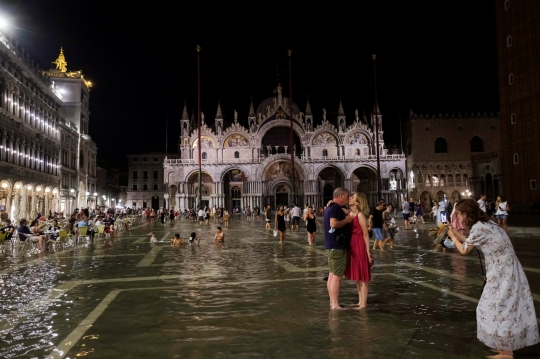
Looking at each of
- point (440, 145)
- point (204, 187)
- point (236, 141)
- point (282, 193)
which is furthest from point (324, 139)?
point (204, 187)

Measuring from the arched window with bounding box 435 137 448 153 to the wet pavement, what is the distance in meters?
55.0

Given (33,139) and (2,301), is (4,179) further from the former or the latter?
(2,301)

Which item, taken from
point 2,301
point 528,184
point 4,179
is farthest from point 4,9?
point 528,184

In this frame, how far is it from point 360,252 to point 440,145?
62.5 metres

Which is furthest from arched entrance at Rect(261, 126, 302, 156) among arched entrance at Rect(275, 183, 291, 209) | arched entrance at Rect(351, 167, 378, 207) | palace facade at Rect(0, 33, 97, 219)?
palace facade at Rect(0, 33, 97, 219)

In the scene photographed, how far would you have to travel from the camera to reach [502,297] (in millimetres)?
4113

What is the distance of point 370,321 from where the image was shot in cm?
556

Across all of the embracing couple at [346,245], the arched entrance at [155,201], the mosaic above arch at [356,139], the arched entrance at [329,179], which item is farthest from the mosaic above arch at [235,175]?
the embracing couple at [346,245]

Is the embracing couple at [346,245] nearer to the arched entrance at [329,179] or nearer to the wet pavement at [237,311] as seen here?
the wet pavement at [237,311]

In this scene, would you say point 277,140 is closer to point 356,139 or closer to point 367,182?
point 356,139

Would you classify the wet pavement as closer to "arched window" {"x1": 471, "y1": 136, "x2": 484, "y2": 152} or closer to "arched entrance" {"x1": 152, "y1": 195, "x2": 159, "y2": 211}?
"arched window" {"x1": 471, "y1": 136, "x2": 484, "y2": 152}

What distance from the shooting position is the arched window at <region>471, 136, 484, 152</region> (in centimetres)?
6269

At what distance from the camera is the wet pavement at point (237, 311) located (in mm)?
4605

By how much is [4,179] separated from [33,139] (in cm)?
785
